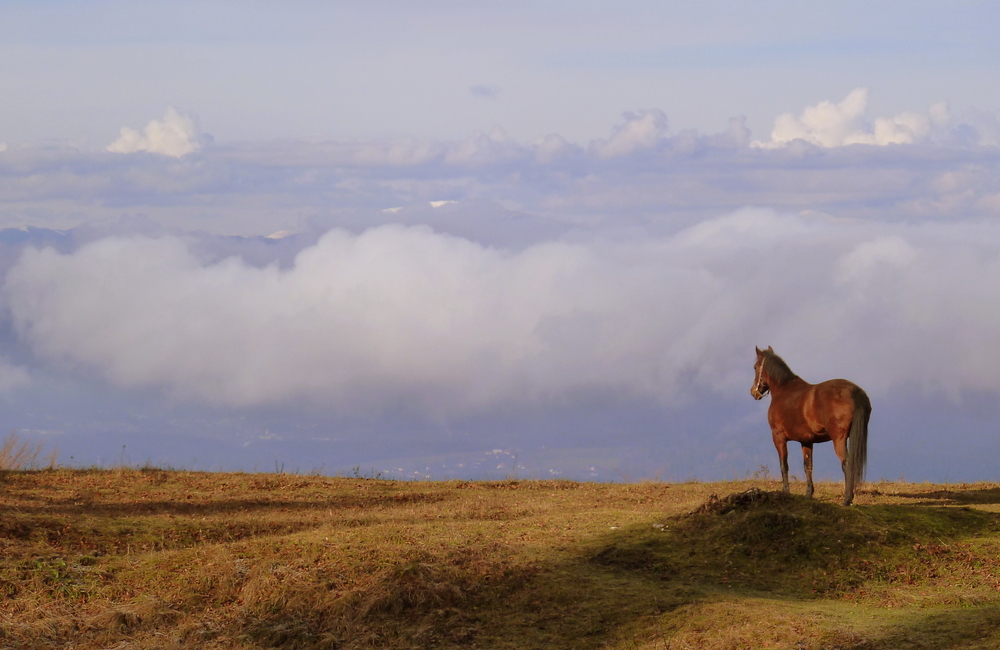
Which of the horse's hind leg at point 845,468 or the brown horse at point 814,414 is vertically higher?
the brown horse at point 814,414

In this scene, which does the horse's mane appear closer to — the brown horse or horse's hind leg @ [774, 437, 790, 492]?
A: the brown horse

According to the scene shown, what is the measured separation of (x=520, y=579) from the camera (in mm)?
13531

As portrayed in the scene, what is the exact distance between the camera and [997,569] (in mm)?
13727

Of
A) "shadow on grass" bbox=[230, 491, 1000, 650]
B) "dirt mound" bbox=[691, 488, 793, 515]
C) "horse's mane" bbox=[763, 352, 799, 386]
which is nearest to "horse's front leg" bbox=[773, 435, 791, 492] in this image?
"horse's mane" bbox=[763, 352, 799, 386]

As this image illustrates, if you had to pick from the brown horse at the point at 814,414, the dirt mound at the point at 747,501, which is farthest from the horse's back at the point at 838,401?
the dirt mound at the point at 747,501

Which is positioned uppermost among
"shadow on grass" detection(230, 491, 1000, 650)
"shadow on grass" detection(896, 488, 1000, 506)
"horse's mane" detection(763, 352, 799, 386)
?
"horse's mane" detection(763, 352, 799, 386)

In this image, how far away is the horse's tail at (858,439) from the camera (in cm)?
1658

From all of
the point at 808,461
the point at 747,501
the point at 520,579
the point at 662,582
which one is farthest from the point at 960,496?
the point at 520,579

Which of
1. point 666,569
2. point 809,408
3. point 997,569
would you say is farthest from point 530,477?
point 997,569

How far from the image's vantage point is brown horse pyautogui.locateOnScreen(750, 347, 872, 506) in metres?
16.6

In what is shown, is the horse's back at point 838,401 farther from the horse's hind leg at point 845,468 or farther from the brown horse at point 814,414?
the horse's hind leg at point 845,468

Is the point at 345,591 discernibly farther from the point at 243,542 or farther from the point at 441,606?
the point at 243,542

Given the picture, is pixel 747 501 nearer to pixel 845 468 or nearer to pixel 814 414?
pixel 845 468

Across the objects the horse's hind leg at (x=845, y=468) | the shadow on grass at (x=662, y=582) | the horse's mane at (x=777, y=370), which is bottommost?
the shadow on grass at (x=662, y=582)
